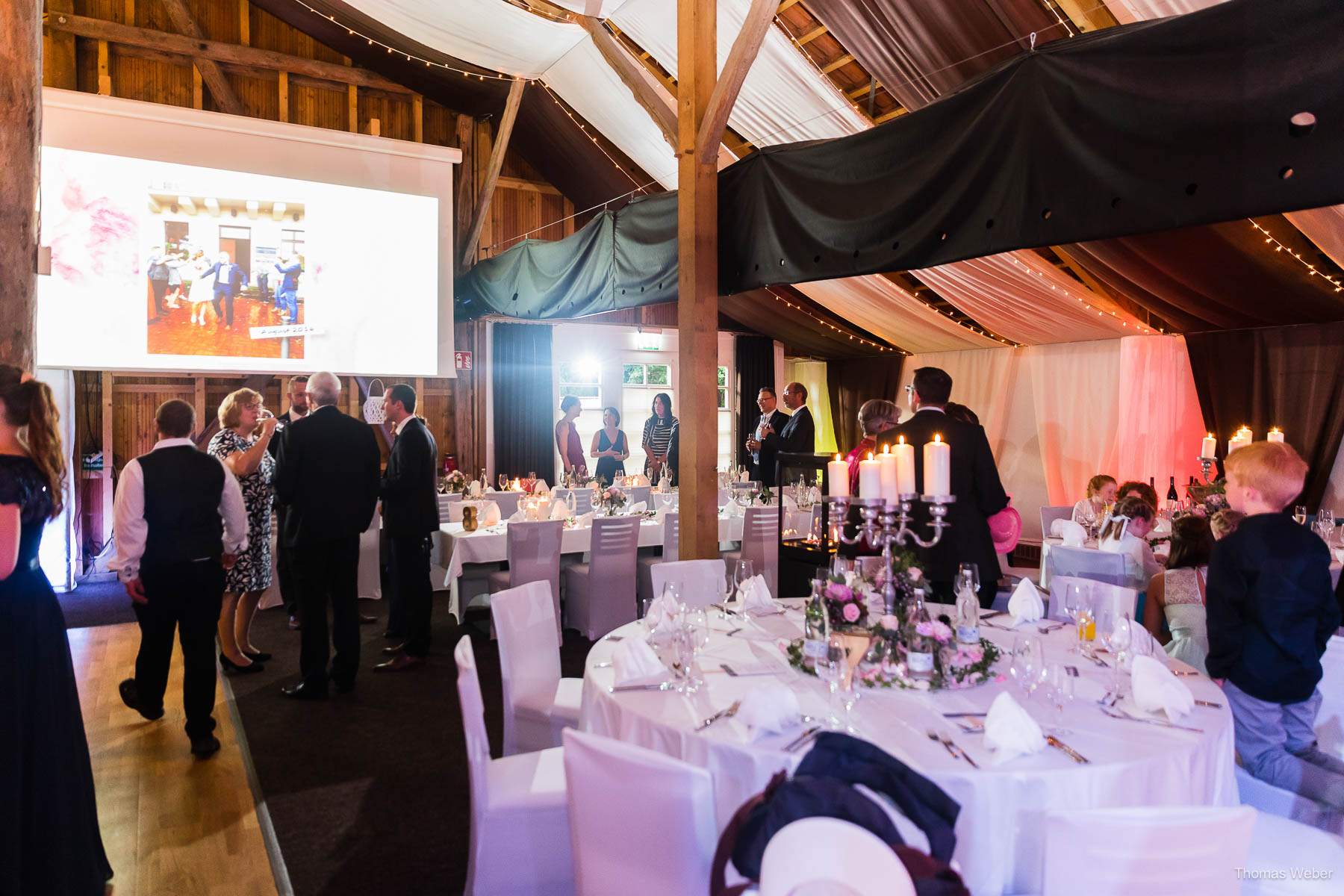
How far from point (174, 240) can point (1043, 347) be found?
28.7ft

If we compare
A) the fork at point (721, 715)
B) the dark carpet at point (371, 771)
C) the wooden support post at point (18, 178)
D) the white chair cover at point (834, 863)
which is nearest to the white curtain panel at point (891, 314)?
the dark carpet at point (371, 771)

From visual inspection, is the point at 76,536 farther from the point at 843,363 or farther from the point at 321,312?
the point at 843,363

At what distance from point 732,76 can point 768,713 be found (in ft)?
11.0

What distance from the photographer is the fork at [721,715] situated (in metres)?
2.09

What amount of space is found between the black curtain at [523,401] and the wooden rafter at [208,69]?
3.56m

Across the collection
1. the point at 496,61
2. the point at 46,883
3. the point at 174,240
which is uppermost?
the point at 496,61

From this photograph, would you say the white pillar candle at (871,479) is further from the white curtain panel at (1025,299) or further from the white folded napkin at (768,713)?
the white curtain panel at (1025,299)

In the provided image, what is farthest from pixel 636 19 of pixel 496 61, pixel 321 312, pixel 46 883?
pixel 46 883

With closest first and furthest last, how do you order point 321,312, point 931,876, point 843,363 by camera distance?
point 931,876, point 321,312, point 843,363

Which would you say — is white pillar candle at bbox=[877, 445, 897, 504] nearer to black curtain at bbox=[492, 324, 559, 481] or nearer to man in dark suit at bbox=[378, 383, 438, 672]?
man in dark suit at bbox=[378, 383, 438, 672]

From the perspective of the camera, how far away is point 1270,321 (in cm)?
674

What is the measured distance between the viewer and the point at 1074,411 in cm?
856

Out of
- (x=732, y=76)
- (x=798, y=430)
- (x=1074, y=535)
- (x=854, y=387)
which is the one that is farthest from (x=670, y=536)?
(x=854, y=387)

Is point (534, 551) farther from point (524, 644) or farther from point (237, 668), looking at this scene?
point (524, 644)
